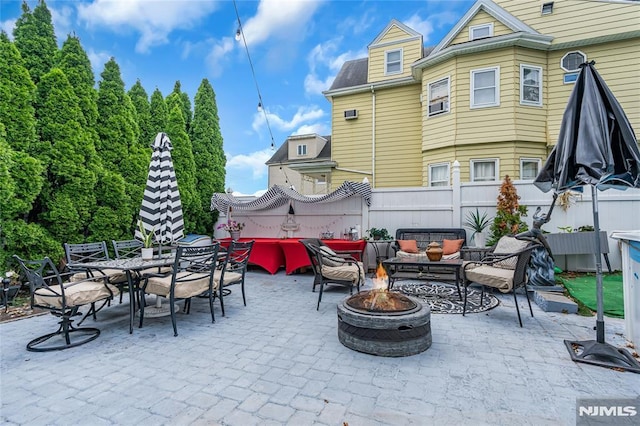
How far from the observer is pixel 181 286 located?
3.71m

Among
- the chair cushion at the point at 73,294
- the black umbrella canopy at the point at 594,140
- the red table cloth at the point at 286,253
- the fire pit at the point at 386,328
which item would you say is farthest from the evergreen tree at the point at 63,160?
the black umbrella canopy at the point at 594,140

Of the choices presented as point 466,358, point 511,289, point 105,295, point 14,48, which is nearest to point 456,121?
point 511,289

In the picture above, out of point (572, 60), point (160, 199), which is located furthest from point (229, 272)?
point (572, 60)

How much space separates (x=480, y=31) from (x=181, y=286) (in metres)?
10.3

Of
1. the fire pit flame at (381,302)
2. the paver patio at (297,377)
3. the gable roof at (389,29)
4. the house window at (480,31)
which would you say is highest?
the gable roof at (389,29)

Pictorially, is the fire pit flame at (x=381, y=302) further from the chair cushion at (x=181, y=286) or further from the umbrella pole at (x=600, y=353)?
the chair cushion at (x=181, y=286)

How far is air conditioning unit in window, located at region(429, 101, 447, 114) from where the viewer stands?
9062 mm

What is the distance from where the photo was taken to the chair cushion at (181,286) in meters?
3.69

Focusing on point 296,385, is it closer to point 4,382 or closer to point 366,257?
point 4,382

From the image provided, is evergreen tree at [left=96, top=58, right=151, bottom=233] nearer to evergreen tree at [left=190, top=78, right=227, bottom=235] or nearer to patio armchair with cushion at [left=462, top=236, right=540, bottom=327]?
evergreen tree at [left=190, top=78, right=227, bottom=235]

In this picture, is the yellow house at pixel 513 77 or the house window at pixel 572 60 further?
the house window at pixel 572 60

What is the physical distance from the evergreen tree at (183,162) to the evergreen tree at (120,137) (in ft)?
3.93

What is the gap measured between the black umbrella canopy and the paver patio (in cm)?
169

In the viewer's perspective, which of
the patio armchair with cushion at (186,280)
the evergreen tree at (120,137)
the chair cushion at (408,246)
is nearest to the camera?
the patio armchair with cushion at (186,280)
